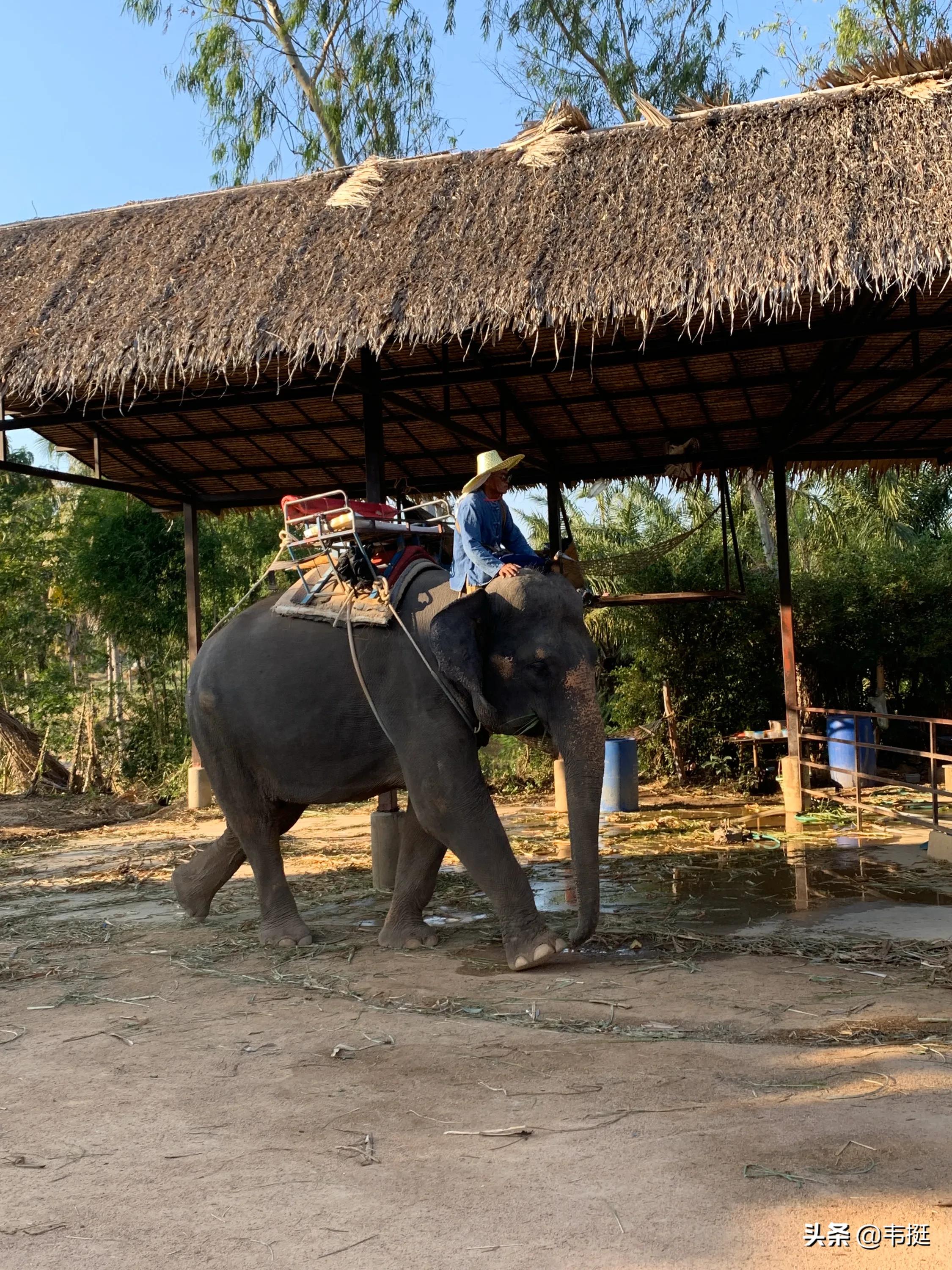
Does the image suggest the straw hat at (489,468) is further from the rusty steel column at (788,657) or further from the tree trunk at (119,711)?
the tree trunk at (119,711)

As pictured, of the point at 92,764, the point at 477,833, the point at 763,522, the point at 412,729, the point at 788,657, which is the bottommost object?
the point at 92,764

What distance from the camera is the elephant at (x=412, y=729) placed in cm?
510

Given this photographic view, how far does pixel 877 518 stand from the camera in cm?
1866

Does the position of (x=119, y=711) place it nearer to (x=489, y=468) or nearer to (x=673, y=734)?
(x=673, y=734)

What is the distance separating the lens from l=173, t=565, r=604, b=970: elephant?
5.10 meters

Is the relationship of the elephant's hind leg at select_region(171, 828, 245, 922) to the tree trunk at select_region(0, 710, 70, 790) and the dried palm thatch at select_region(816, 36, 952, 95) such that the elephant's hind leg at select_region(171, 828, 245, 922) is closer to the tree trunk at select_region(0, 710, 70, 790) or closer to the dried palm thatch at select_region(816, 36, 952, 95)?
the dried palm thatch at select_region(816, 36, 952, 95)

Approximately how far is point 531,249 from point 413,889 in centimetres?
387

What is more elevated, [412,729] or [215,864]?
[412,729]

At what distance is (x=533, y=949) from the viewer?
5.05 meters

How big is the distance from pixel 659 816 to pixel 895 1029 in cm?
634

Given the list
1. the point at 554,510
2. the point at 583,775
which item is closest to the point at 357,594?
the point at 583,775

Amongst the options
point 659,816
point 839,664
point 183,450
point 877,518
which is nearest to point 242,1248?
point 659,816

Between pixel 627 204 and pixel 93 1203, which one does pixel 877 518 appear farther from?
pixel 93 1203

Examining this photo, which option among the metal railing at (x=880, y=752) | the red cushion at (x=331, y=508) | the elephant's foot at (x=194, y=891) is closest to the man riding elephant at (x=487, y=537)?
the red cushion at (x=331, y=508)
